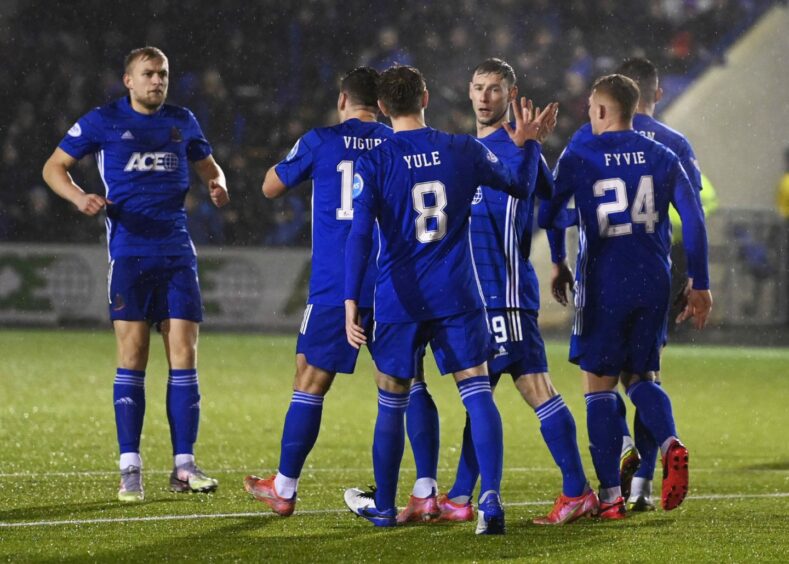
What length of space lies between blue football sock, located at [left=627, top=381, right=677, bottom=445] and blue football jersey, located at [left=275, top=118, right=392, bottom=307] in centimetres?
123

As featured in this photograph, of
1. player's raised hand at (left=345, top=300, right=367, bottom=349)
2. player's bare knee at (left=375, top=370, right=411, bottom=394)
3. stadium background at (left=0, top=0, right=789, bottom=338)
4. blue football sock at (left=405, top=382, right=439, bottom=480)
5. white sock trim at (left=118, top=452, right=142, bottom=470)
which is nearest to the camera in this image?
player's raised hand at (left=345, top=300, right=367, bottom=349)

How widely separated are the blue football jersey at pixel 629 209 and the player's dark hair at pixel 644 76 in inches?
31.6

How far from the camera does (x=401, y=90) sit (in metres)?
5.35

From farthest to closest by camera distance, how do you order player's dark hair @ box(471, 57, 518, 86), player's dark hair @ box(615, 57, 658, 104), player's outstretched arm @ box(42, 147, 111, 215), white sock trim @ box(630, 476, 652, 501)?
1. player's dark hair @ box(615, 57, 658, 104)
2. player's outstretched arm @ box(42, 147, 111, 215)
3. white sock trim @ box(630, 476, 652, 501)
4. player's dark hair @ box(471, 57, 518, 86)

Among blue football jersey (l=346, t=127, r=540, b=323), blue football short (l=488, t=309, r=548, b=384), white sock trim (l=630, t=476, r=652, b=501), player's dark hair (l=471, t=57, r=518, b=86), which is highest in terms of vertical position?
player's dark hair (l=471, t=57, r=518, b=86)

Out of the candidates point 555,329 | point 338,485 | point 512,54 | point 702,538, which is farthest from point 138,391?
point 512,54

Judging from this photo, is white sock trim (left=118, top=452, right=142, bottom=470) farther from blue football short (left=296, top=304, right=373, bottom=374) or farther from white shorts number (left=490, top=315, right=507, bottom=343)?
white shorts number (left=490, top=315, right=507, bottom=343)

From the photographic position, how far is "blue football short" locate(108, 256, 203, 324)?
6758 millimetres

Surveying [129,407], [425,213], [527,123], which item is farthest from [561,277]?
[129,407]

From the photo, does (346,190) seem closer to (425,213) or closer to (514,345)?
(425,213)

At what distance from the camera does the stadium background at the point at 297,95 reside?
58.1ft

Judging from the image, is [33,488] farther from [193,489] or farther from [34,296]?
[34,296]

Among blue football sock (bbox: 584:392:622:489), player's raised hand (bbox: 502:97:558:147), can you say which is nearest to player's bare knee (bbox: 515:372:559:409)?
blue football sock (bbox: 584:392:622:489)

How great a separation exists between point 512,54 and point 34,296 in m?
8.36
